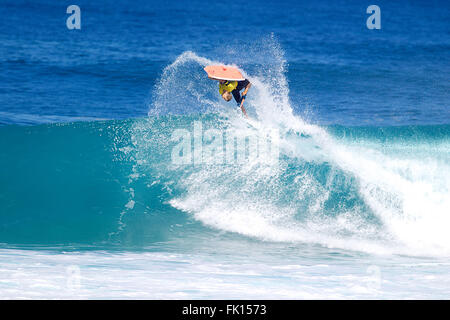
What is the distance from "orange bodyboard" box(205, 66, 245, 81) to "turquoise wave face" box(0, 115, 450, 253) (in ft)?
5.25

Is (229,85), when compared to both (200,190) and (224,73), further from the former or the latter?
→ (200,190)

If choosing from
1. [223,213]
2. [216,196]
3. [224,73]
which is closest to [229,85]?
[224,73]

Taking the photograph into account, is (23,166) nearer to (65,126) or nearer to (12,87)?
(65,126)

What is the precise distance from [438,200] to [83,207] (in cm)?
569

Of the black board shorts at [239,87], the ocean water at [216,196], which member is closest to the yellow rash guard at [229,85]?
the black board shorts at [239,87]

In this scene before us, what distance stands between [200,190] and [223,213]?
0.74m

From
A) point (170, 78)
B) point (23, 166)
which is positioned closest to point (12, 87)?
point (170, 78)

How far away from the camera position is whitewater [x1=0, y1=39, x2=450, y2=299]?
620 cm

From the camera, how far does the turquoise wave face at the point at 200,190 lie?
27.5 feet

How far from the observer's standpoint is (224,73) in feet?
29.5

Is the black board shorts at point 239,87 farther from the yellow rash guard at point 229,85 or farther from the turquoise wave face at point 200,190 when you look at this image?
the turquoise wave face at point 200,190

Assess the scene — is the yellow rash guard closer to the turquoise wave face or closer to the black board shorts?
the black board shorts

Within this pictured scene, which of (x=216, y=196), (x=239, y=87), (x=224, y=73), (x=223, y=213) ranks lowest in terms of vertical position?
(x=223, y=213)

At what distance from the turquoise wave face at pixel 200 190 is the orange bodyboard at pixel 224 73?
5.25 feet
